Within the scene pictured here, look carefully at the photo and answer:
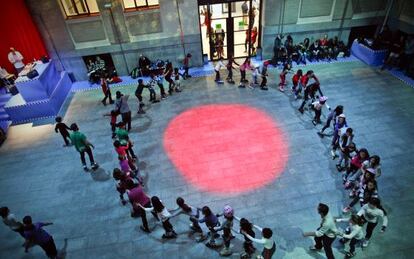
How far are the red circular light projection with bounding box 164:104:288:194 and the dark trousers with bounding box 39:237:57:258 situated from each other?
4086 millimetres

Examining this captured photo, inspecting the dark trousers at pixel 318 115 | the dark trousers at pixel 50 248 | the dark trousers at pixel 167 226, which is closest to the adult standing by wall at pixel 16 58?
the dark trousers at pixel 50 248

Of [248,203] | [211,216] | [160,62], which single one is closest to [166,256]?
[211,216]

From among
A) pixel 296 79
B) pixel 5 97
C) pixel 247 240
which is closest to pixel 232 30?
pixel 296 79

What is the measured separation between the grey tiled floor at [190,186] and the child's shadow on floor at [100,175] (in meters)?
0.04

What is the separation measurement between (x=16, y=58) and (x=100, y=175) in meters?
8.38

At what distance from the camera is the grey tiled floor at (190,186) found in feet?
24.6

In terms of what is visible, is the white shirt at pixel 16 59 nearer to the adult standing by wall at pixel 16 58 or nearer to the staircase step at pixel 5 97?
the adult standing by wall at pixel 16 58

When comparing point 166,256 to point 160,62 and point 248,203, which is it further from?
point 160,62

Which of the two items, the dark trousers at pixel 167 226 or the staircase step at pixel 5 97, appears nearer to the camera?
the dark trousers at pixel 167 226

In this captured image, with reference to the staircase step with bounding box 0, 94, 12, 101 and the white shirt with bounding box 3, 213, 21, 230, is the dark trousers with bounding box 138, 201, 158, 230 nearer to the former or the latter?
the white shirt with bounding box 3, 213, 21, 230

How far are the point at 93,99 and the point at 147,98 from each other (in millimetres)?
2817

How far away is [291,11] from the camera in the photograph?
14781 mm

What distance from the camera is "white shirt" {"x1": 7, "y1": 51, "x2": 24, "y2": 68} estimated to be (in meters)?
13.5

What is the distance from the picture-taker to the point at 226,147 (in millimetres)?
10344
